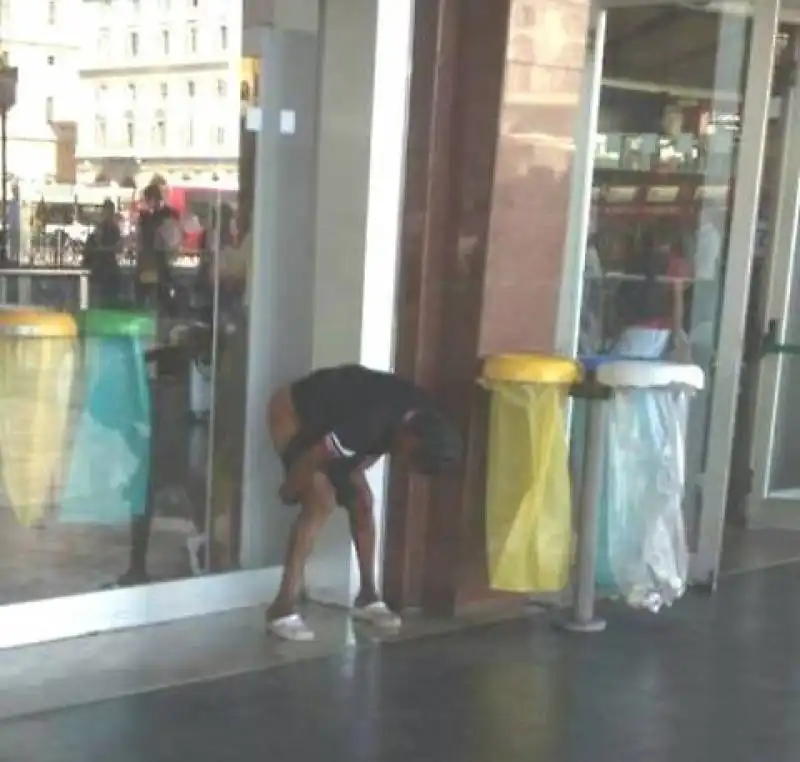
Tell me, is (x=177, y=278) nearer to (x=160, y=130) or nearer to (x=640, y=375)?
(x=160, y=130)

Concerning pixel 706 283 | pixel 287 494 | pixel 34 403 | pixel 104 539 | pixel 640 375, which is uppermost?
pixel 706 283

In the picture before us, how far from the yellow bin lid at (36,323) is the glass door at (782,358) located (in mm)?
4056

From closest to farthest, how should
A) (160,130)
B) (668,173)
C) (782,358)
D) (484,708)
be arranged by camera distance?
(484,708), (160,130), (668,173), (782,358)

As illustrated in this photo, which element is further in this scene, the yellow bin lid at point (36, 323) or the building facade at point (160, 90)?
the building facade at point (160, 90)

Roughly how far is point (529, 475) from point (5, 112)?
2274 millimetres

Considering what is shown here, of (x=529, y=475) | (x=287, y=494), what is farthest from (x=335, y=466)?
(x=529, y=475)

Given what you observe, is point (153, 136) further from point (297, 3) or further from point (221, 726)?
point (221, 726)

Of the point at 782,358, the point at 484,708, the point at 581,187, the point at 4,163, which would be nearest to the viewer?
the point at 484,708

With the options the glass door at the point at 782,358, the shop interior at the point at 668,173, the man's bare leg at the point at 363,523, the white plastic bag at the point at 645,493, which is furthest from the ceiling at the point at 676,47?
the man's bare leg at the point at 363,523

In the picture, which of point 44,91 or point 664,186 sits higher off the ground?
point 44,91

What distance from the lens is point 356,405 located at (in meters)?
4.93

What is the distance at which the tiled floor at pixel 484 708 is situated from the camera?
4109mm

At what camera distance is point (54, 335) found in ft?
16.5

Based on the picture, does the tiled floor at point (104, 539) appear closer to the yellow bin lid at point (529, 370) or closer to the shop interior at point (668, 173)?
the yellow bin lid at point (529, 370)
